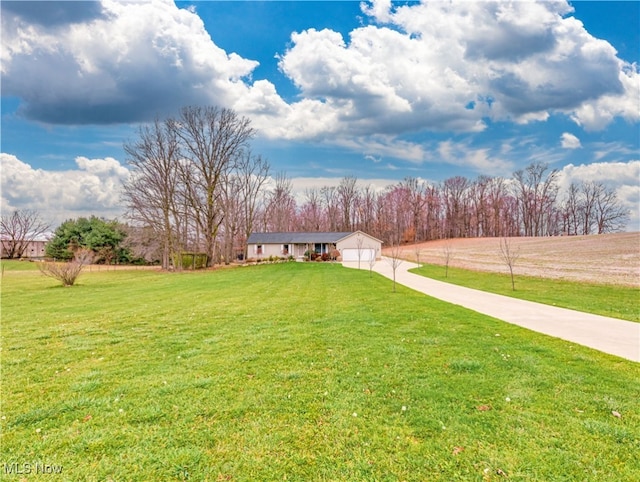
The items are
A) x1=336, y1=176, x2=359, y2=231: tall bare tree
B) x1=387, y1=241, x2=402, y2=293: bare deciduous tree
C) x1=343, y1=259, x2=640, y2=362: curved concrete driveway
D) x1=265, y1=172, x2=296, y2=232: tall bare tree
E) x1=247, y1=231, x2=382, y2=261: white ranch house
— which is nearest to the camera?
x1=343, y1=259, x2=640, y2=362: curved concrete driveway

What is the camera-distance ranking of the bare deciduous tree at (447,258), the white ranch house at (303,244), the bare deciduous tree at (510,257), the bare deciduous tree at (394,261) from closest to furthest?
the bare deciduous tree at (394,261) < the bare deciduous tree at (510,257) < the bare deciduous tree at (447,258) < the white ranch house at (303,244)

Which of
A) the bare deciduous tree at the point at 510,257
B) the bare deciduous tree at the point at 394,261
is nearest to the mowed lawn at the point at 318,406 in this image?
the bare deciduous tree at the point at 394,261

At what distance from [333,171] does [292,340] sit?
181 feet

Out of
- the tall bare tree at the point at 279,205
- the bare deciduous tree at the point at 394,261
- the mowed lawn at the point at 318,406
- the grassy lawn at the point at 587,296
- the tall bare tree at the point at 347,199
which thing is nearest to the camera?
the mowed lawn at the point at 318,406

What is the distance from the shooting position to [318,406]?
138 inches

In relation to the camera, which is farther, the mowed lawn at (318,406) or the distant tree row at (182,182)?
the distant tree row at (182,182)

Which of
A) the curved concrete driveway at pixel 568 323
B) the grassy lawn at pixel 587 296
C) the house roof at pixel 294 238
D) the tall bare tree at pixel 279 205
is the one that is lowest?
the grassy lawn at pixel 587 296

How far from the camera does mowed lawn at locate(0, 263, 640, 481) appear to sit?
2578mm

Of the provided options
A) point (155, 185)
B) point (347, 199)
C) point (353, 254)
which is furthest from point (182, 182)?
point (347, 199)

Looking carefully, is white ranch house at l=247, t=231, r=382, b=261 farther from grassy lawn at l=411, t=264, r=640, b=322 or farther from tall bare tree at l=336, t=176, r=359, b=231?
grassy lawn at l=411, t=264, r=640, b=322

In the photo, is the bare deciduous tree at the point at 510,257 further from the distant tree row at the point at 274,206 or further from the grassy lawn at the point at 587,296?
the distant tree row at the point at 274,206

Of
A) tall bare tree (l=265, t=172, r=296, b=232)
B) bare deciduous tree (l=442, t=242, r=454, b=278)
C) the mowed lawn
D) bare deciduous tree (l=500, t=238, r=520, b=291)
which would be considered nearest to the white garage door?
bare deciduous tree (l=442, t=242, r=454, b=278)

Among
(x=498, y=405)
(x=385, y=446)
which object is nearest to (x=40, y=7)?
(x=385, y=446)

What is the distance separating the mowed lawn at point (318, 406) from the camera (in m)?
2.58
